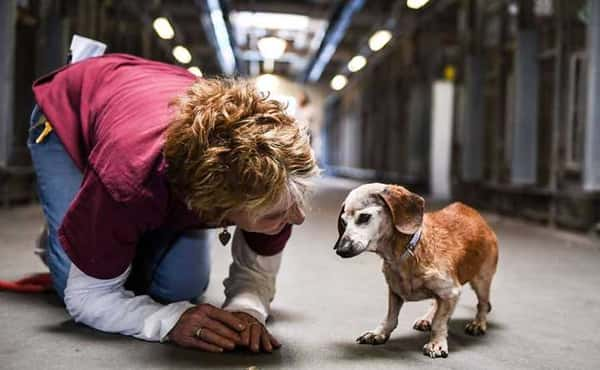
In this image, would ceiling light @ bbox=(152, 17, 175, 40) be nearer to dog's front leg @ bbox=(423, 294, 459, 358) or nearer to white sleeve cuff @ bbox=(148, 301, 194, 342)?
white sleeve cuff @ bbox=(148, 301, 194, 342)

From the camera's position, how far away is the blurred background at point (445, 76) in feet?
25.7

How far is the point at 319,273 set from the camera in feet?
14.8

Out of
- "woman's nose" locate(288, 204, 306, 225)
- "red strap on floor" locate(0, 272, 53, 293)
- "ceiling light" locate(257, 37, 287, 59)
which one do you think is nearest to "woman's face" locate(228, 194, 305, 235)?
"woman's nose" locate(288, 204, 306, 225)

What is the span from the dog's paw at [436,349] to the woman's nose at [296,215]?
669 millimetres

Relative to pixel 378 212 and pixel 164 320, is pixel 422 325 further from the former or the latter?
pixel 164 320

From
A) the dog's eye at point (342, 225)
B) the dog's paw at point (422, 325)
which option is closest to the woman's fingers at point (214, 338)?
the dog's eye at point (342, 225)

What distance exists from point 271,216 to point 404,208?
1.49 ft

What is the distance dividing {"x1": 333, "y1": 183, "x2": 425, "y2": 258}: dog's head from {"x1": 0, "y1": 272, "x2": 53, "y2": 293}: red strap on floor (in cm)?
182

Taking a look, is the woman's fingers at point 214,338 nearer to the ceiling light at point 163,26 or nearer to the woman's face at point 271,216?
the woman's face at point 271,216

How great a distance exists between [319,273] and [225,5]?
29.9 feet

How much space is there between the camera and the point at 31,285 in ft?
11.4

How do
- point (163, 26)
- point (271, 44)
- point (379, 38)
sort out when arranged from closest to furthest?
point (163, 26), point (379, 38), point (271, 44)

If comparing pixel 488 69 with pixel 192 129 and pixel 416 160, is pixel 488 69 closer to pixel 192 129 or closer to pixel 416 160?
pixel 416 160

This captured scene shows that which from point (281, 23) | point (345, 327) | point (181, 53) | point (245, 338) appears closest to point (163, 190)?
point (245, 338)
